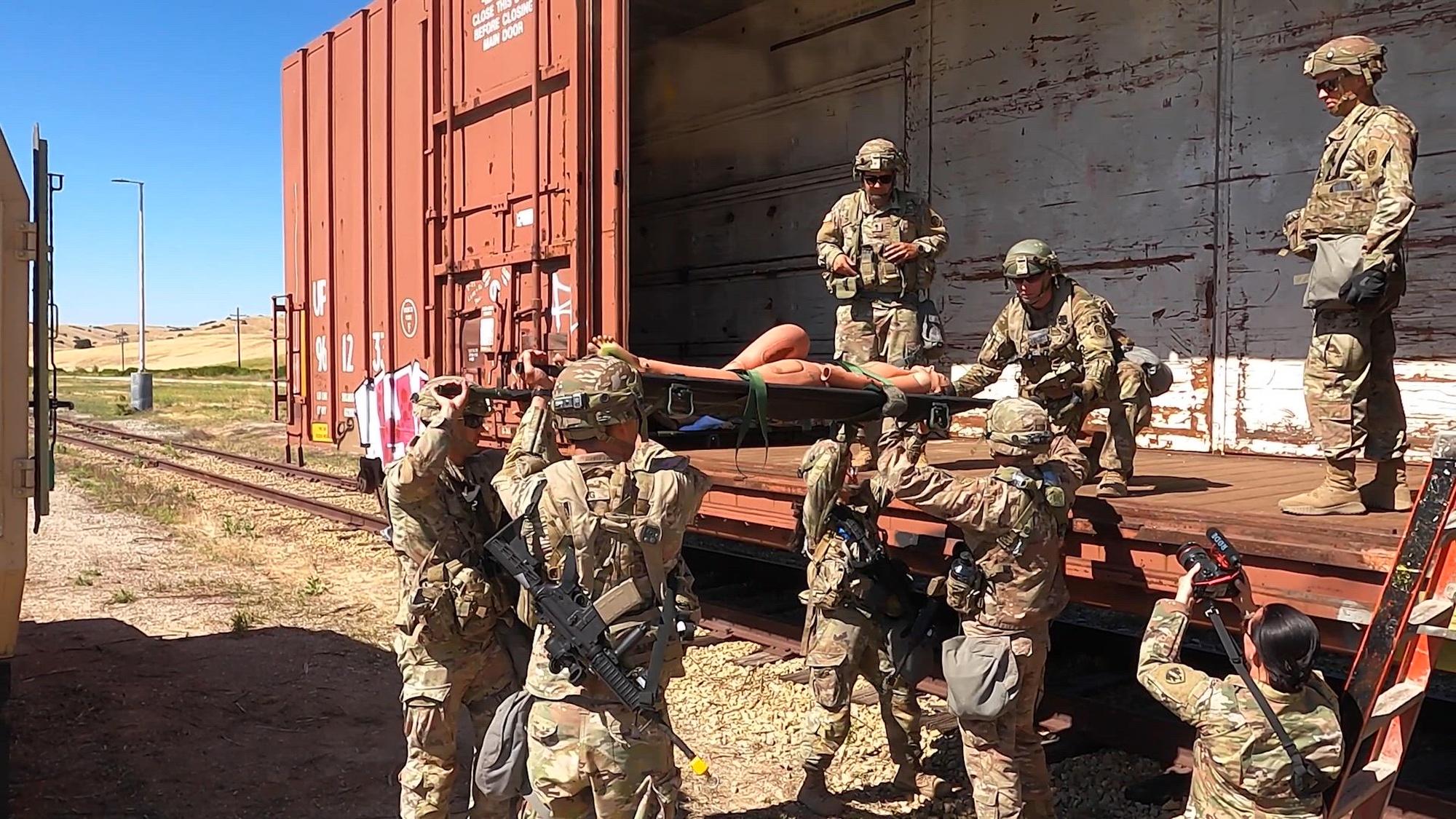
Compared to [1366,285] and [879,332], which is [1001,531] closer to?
[1366,285]

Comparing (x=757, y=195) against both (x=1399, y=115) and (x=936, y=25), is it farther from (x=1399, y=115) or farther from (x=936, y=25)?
(x=1399, y=115)

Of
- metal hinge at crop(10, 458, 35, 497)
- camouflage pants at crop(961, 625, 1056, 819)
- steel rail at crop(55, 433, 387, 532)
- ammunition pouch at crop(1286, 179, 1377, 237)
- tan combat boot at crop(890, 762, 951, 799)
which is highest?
ammunition pouch at crop(1286, 179, 1377, 237)

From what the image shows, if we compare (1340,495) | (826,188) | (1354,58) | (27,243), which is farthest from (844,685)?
(826,188)

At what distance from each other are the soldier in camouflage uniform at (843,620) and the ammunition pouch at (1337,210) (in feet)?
5.62

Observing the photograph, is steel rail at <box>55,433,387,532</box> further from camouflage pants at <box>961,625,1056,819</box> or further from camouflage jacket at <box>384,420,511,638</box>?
camouflage pants at <box>961,625,1056,819</box>

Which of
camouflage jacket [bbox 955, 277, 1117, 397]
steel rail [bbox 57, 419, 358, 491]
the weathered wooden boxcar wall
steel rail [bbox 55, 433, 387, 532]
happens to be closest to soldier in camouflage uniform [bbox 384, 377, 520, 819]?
Answer: camouflage jacket [bbox 955, 277, 1117, 397]

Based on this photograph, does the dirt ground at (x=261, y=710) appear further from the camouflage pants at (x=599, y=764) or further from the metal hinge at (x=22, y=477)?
the metal hinge at (x=22, y=477)

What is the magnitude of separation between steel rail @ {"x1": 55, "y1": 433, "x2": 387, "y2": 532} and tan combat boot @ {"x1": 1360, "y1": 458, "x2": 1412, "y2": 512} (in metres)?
8.13

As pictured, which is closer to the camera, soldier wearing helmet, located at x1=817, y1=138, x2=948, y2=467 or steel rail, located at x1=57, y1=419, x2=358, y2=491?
soldier wearing helmet, located at x1=817, y1=138, x2=948, y2=467

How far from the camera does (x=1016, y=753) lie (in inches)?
142

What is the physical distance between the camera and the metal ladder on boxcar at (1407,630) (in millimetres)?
2797

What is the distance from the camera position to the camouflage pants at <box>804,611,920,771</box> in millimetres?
4043

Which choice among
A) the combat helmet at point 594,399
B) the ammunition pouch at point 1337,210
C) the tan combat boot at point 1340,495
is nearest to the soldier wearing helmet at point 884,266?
the ammunition pouch at point 1337,210

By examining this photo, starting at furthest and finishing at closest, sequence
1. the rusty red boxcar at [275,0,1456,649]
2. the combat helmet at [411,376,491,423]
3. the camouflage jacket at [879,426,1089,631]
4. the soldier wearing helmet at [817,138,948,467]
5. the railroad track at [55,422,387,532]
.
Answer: the railroad track at [55,422,387,532]
the rusty red boxcar at [275,0,1456,649]
the soldier wearing helmet at [817,138,948,467]
the combat helmet at [411,376,491,423]
the camouflage jacket at [879,426,1089,631]
